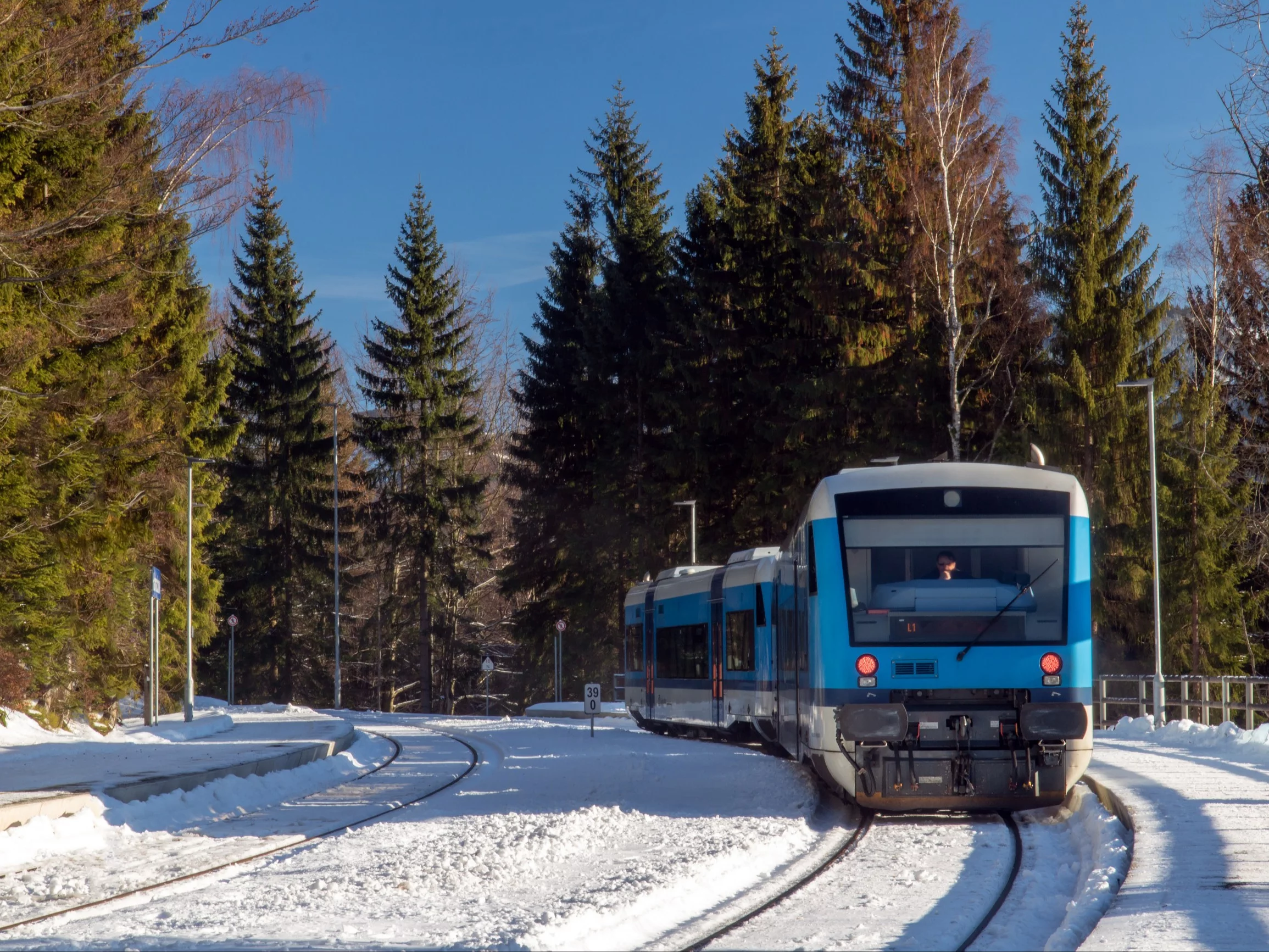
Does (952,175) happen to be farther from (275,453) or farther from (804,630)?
(275,453)

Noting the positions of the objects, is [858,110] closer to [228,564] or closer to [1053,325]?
[1053,325]

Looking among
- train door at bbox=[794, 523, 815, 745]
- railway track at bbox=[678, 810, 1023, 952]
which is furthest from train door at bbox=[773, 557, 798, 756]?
railway track at bbox=[678, 810, 1023, 952]

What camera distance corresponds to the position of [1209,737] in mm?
19906

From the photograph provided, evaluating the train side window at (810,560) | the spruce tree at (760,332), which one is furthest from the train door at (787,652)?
the spruce tree at (760,332)

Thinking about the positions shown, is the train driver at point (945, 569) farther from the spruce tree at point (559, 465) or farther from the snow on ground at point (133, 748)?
the spruce tree at point (559, 465)

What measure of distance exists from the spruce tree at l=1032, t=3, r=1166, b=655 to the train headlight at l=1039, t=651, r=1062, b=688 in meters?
29.9

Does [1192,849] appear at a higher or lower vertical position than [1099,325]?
lower

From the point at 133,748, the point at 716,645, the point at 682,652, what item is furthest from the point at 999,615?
the point at 133,748

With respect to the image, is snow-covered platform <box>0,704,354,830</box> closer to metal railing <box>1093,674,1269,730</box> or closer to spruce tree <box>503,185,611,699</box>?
metal railing <box>1093,674,1269,730</box>

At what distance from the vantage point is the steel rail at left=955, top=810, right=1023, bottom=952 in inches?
296

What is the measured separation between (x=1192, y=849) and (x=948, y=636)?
3.08 metres

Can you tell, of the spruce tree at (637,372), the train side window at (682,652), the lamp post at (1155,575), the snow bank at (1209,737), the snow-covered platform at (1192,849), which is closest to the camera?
the snow-covered platform at (1192,849)

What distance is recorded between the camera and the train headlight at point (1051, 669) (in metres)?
12.3

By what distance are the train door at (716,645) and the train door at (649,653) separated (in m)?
4.60
